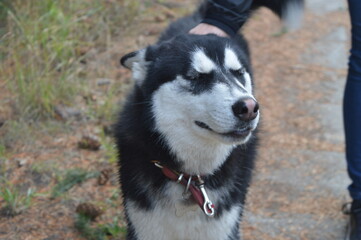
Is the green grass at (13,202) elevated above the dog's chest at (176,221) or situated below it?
below

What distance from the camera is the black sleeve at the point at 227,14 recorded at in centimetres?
304

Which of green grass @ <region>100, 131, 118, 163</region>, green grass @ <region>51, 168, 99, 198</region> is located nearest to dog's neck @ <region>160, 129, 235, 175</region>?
green grass @ <region>51, 168, 99, 198</region>

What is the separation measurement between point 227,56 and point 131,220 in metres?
1.01

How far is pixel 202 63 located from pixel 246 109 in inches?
15.2

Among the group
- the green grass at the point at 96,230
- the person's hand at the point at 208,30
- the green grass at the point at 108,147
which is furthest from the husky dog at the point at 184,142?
the green grass at the point at 108,147

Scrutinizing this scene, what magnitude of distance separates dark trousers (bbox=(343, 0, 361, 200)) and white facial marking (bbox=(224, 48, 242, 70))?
765mm

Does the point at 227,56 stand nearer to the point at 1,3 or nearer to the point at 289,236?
the point at 289,236

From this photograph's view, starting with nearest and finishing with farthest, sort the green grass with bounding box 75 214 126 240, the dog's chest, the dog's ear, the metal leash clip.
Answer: the metal leash clip → the dog's chest → the dog's ear → the green grass with bounding box 75 214 126 240

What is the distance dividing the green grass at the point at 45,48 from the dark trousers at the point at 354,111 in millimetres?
2439

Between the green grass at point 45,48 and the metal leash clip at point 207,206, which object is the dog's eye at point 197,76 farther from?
the green grass at point 45,48

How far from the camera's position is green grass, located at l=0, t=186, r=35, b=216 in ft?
10.7

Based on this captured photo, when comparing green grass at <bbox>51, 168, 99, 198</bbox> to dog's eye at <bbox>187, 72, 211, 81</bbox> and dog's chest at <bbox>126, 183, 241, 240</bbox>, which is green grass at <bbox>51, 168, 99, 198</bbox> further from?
dog's eye at <bbox>187, 72, 211, 81</bbox>

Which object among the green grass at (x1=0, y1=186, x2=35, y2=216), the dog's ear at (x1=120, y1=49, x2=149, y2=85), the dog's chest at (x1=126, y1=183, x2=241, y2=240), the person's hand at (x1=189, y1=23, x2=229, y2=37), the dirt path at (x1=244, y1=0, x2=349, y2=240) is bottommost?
the dirt path at (x1=244, y1=0, x2=349, y2=240)

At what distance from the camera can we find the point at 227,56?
269cm
